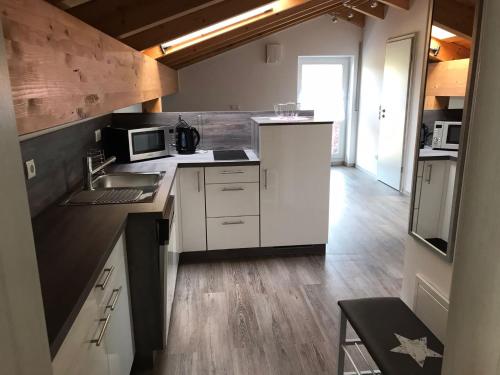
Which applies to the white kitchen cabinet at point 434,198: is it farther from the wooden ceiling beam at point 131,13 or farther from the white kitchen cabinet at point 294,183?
the white kitchen cabinet at point 294,183

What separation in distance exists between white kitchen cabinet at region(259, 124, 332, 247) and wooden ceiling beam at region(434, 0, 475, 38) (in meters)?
1.67

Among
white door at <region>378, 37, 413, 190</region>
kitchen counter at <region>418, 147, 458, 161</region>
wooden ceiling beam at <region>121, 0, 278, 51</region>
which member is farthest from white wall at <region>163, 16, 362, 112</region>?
kitchen counter at <region>418, 147, 458, 161</region>

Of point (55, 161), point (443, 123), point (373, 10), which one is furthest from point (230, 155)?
point (373, 10)

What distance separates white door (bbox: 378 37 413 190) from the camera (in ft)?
18.6

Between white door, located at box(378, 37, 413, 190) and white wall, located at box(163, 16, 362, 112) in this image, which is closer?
white door, located at box(378, 37, 413, 190)

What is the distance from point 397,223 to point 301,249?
1445mm

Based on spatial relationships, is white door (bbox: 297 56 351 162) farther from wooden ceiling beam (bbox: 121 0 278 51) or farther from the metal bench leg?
the metal bench leg

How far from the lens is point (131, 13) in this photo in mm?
2133

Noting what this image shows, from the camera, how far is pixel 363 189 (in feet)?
20.0

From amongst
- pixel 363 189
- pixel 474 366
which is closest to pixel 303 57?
pixel 363 189

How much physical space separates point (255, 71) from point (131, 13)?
528cm

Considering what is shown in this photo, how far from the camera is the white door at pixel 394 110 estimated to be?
5680mm

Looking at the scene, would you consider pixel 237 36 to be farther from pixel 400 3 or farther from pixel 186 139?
pixel 400 3

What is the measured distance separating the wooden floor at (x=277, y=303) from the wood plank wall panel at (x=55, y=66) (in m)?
1.44
